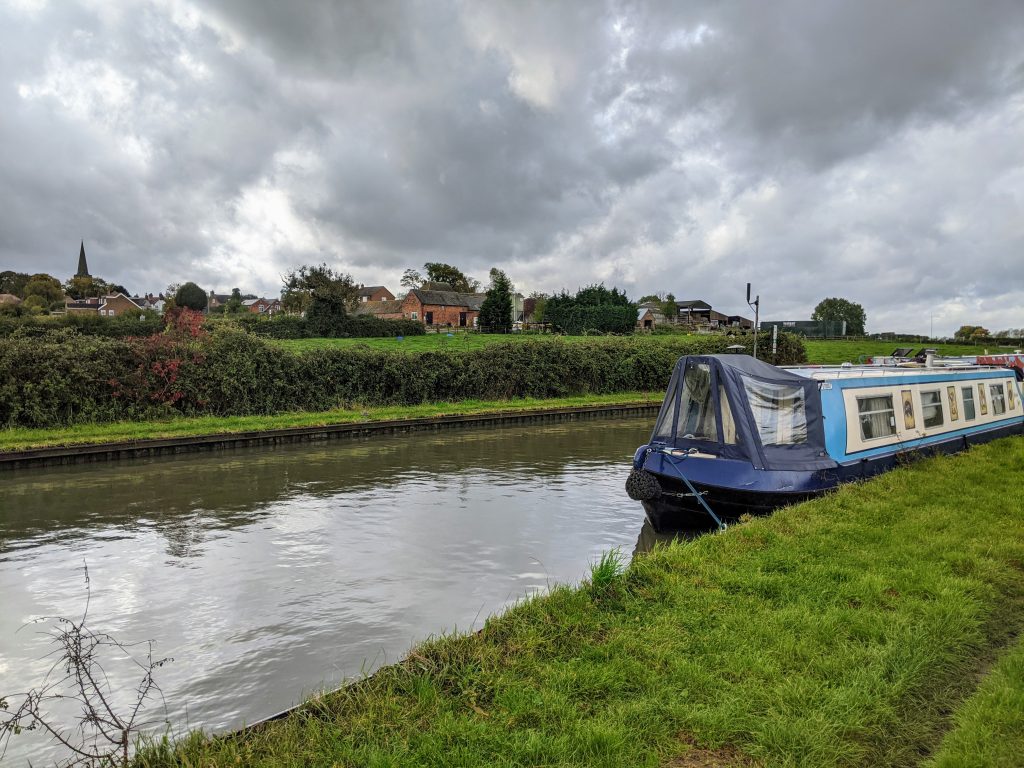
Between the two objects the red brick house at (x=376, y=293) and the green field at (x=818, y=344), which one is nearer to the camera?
the green field at (x=818, y=344)

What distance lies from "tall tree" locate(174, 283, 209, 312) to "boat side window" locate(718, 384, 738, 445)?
72.3 meters

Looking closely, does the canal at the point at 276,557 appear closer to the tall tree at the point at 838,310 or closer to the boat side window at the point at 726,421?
the boat side window at the point at 726,421

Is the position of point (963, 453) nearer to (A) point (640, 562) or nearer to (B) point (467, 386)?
(A) point (640, 562)

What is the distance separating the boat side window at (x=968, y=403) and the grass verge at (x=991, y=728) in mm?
10875

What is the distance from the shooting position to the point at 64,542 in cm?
814

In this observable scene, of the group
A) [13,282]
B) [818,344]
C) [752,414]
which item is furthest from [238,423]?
[13,282]

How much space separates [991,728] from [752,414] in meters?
5.53

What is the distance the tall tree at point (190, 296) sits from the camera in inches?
2778

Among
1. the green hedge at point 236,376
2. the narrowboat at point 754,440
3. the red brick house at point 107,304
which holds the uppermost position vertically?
the red brick house at point 107,304

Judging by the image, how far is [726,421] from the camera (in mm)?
8633

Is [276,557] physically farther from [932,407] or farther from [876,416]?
[932,407]

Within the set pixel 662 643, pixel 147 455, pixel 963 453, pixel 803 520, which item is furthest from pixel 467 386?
pixel 662 643

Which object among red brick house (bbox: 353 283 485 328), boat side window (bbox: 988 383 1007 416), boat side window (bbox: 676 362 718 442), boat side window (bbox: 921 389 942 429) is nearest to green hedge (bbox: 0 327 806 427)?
boat side window (bbox: 676 362 718 442)

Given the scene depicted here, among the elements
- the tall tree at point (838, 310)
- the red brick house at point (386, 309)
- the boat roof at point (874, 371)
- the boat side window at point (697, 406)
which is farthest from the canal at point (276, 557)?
the tall tree at point (838, 310)
